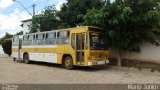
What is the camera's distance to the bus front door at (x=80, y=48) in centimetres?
1853

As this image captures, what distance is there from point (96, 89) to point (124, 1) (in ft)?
30.9

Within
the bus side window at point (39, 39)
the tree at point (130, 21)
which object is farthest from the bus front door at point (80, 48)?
the bus side window at point (39, 39)

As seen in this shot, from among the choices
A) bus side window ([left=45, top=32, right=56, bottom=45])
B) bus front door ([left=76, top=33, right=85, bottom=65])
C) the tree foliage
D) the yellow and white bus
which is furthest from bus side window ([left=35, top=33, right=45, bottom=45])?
the tree foliage

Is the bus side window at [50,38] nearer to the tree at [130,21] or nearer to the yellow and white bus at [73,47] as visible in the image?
the yellow and white bus at [73,47]

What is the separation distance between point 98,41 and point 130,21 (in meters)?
2.53

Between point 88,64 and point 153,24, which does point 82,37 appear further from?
point 153,24

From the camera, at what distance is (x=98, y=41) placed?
19000 millimetres

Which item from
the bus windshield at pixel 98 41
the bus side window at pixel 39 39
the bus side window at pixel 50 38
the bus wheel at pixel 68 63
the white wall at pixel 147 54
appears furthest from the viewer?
the bus side window at pixel 39 39

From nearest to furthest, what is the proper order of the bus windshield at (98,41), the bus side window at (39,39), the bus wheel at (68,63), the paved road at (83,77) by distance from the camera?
the paved road at (83,77) → the bus windshield at (98,41) → the bus wheel at (68,63) → the bus side window at (39,39)

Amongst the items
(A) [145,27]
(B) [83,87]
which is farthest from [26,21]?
(B) [83,87]

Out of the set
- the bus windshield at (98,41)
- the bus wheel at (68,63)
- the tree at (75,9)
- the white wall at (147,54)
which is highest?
the tree at (75,9)

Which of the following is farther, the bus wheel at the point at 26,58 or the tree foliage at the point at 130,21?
the bus wheel at the point at 26,58

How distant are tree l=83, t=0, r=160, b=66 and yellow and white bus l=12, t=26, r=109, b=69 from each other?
914 millimetres

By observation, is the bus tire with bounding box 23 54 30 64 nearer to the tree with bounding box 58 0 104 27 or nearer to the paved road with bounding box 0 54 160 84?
the tree with bounding box 58 0 104 27
